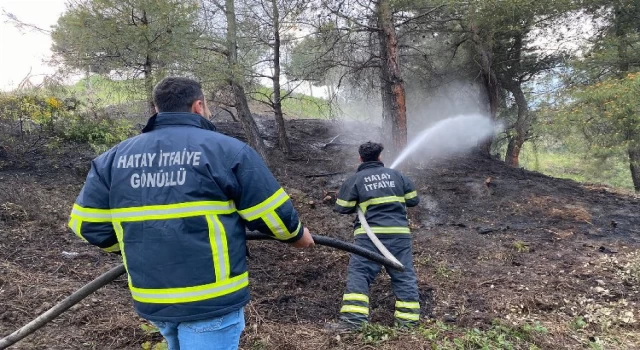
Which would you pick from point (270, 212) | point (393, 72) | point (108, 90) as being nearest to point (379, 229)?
point (270, 212)

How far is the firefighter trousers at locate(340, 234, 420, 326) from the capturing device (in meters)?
4.03

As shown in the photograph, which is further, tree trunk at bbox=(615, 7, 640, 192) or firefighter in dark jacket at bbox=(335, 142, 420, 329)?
tree trunk at bbox=(615, 7, 640, 192)

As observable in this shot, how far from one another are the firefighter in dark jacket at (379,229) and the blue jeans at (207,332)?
212 centimetres

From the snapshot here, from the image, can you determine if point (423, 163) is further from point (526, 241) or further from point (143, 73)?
point (143, 73)

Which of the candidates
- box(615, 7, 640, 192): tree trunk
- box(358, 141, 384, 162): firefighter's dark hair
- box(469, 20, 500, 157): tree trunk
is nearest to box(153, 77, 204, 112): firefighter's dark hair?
box(358, 141, 384, 162): firefighter's dark hair

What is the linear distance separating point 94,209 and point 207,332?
0.77 metres

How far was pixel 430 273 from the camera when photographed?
5.53m

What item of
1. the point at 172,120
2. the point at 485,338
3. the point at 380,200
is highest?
the point at 172,120

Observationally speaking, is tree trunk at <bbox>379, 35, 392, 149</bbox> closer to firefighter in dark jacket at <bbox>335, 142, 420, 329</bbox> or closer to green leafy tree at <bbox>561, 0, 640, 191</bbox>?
green leafy tree at <bbox>561, 0, 640, 191</bbox>

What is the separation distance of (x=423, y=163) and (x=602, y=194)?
14.1 feet

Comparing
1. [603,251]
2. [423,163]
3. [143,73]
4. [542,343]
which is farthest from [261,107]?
[542,343]

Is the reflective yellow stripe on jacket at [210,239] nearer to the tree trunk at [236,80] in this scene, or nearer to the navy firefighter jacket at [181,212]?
the navy firefighter jacket at [181,212]

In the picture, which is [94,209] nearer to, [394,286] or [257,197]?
[257,197]

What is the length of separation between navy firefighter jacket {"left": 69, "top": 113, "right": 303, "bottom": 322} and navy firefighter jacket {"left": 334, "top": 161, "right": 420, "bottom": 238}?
2.53 m
